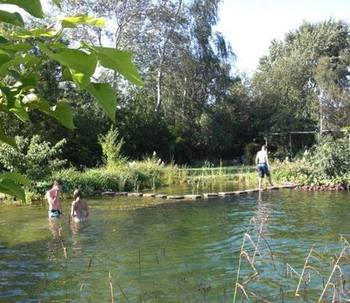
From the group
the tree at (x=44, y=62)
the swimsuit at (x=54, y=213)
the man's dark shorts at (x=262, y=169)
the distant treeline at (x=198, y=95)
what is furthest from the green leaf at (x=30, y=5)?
the distant treeline at (x=198, y=95)

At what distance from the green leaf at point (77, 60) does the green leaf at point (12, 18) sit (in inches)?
3.4

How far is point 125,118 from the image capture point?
3073 centimetres

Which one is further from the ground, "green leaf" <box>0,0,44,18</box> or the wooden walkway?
"green leaf" <box>0,0,44,18</box>

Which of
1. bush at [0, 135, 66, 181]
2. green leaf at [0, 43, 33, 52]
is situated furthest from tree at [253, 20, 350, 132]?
green leaf at [0, 43, 33, 52]

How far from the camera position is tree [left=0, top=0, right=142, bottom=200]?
69cm

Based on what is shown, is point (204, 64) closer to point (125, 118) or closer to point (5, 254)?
point (125, 118)

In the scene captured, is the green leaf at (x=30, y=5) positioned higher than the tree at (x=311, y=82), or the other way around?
the tree at (x=311, y=82)

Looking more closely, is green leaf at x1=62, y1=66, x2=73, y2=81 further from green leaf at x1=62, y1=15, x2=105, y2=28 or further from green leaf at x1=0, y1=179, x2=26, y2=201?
green leaf at x1=0, y1=179, x2=26, y2=201

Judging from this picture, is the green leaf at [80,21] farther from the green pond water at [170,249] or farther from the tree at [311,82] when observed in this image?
the tree at [311,82]

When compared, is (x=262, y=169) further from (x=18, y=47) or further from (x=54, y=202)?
(x=18, y=47)

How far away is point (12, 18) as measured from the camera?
738 millimetres

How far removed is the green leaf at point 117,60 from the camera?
0.70m

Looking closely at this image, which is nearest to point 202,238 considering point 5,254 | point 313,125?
point 5,254

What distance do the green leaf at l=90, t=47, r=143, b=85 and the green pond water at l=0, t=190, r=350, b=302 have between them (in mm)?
2868
